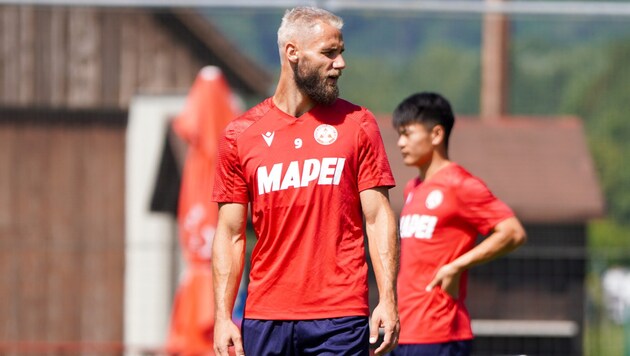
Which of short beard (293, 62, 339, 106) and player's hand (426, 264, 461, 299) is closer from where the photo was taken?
short beard (293, 62, 339, 106)

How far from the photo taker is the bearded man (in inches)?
172

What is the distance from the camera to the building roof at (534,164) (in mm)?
9930

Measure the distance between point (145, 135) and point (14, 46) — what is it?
1.24 meters

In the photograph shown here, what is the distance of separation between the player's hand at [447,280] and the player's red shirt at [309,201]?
3.97 ft

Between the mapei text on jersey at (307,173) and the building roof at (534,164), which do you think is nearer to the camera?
the mapei text on jersey at (307,173)

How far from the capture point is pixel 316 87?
441 cm

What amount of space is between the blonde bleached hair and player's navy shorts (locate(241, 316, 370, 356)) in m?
0.92

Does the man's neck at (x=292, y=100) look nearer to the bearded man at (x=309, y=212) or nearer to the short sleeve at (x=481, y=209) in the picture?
the bearded man at (x=309, y=212)

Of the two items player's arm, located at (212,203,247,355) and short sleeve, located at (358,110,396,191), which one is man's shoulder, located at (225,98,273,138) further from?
short sleeve, located at (358,110,396,191)

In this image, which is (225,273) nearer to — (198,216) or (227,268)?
(227,268)

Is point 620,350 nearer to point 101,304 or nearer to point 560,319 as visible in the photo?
point 560,319

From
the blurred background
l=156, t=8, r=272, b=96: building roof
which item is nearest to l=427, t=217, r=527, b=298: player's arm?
the blurred background

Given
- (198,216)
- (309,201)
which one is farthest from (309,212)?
(198,216)

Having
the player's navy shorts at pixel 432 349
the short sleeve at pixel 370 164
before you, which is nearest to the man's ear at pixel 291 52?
the short sleeve at pixel 370 164
